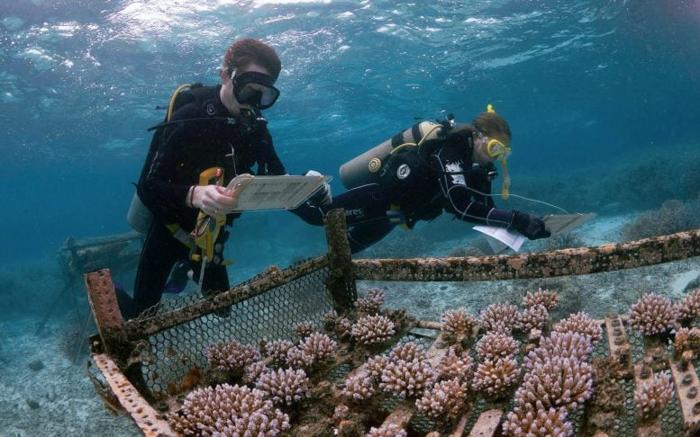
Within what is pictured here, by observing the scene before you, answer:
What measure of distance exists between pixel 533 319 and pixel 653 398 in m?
1.49

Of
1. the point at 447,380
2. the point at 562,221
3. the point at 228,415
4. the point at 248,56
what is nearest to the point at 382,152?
the point at 248,56

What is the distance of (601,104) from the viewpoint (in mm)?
60344

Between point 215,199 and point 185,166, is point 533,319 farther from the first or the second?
point 185,166

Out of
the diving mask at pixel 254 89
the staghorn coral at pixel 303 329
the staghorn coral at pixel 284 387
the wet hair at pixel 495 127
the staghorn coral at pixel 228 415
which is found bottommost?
the staghorn coral at pixel 303 329

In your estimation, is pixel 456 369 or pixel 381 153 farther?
pixel 381 153

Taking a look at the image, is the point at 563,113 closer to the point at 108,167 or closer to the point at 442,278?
the point at 108,167

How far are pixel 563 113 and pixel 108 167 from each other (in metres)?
61.0

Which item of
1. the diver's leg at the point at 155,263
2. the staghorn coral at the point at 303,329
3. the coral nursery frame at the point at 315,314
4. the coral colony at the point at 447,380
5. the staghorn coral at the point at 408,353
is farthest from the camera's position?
the diver's leg at the point at 155,263

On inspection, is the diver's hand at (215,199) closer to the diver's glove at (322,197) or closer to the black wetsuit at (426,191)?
the diver's glove at (322,197)

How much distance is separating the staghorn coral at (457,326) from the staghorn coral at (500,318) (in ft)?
0.43

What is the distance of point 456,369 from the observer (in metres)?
3.14

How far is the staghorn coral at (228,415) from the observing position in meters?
2.59

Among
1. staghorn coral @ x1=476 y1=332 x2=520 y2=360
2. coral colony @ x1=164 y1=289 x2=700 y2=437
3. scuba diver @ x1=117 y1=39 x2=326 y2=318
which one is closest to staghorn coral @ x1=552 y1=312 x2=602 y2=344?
coral colony @ x1=164 y1=289 x2=700 y2=437

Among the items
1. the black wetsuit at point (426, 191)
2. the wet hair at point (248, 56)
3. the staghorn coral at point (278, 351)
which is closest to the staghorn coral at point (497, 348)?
the staghorn coral at point (278, 351)
